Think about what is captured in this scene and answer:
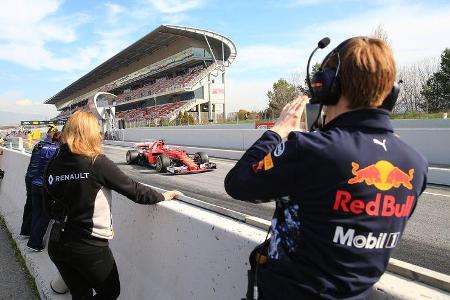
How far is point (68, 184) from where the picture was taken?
2859mm

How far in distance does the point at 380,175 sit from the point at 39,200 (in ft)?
16.0

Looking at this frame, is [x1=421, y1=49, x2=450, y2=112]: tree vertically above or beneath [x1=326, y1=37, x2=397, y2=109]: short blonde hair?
above

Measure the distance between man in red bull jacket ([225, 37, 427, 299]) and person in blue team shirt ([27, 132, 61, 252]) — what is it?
4.18 meters

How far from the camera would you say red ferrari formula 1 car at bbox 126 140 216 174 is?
1262 cm

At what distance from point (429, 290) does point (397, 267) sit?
0.19 metres

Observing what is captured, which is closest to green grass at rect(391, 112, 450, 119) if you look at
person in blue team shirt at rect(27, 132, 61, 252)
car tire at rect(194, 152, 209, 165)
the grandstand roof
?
car tire at rect(194, 152, 209, 165)

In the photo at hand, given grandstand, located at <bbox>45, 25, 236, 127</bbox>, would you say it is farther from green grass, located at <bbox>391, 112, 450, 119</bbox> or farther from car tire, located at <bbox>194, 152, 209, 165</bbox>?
car tire, located at <bbox>194, 152, 209, 165</bbox>

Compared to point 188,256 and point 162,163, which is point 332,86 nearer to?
point 188,256

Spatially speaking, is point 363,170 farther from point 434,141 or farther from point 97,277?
point 434,141

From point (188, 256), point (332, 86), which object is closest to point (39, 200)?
point (188, 256)

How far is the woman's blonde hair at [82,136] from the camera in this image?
9.48 ft

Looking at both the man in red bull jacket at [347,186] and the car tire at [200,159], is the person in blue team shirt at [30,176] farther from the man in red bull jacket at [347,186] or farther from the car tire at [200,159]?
the car tire at [200,159]

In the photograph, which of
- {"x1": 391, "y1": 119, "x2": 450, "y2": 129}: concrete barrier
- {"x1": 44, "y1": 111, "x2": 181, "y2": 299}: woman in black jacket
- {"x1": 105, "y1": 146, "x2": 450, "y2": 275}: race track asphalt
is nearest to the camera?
{"x1": 44, "y1": 111, "x2": 181, "y2": 299}: woman in black jacket

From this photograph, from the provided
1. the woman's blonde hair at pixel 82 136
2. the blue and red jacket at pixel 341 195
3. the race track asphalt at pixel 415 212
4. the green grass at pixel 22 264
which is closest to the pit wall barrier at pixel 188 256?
the green grass at pixel 22 264
